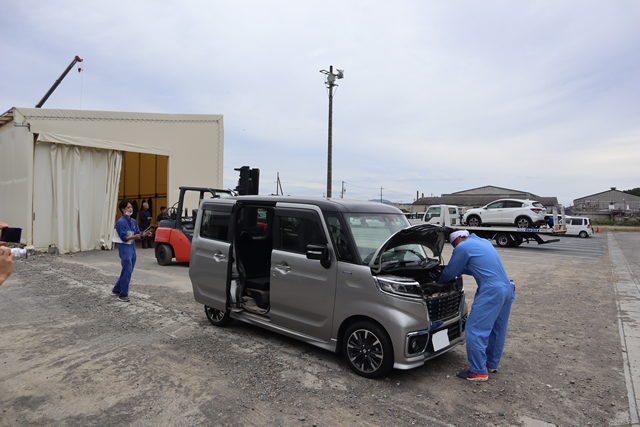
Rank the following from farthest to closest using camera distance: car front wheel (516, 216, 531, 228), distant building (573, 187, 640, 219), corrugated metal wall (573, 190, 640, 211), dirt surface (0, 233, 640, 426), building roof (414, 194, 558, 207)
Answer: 1. corrugated metal wall (573, 190, 640, 211)
2. distant building (573, 187, 640, 219)
3. building roof (414, 194, 558, 207)
4. car front wheel (516, 216, 531, 228)
5. dirt surface (0, 233, 640, 426)

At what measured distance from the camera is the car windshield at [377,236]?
169 inches

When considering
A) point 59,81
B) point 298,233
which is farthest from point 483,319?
point 59,81

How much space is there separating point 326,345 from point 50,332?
12.8 ft

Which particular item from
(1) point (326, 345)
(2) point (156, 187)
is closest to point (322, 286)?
(1) point (326, 345)

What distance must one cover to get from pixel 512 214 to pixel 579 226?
51.5 ft

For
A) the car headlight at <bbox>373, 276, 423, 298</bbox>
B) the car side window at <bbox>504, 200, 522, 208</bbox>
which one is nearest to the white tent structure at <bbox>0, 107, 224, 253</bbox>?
the car headlight at <bbox>373, 276, 423, 298</bbox>

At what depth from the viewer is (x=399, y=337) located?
379cm

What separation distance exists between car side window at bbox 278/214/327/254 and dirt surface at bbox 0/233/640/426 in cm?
132

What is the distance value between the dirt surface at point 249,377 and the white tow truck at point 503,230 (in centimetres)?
1266

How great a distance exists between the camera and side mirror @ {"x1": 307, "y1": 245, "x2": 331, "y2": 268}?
Result: 423 cm

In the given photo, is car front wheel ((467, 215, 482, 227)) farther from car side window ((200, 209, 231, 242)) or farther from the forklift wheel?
car side window ((200, 209, 231, 242))

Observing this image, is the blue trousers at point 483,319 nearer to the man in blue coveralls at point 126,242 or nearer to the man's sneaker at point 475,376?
the man's sneaker at point 475,376

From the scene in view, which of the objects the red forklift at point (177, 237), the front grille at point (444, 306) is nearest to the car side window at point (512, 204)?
the red forklift at point (177, 237)

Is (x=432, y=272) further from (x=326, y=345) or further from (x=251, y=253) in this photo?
(x=251, y=253)
